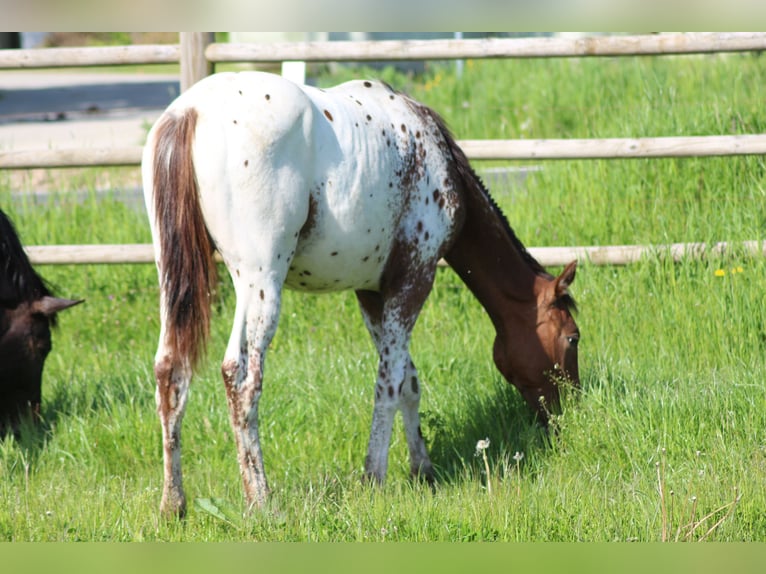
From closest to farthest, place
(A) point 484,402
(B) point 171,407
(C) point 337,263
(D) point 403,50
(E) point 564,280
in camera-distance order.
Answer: (B) point 171,407, (C) point 337,263, (E) point 564,280, (A) point 484,402, (D) point 403,50

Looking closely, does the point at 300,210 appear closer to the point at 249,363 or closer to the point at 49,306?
the point at 249,363

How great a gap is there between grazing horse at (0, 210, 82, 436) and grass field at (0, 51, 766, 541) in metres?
0.17

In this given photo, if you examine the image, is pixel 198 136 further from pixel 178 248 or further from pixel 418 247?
pixel 418 247

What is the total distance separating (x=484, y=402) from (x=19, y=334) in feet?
8.19

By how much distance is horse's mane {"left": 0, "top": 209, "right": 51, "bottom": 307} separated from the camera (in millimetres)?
5246

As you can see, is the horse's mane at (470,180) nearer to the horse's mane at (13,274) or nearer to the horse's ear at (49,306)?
the horse's ear at (49,306)

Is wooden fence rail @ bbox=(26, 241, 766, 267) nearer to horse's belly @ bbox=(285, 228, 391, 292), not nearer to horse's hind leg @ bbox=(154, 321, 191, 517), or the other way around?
horse's belly @ bbox=(285, 228, 391, 292)

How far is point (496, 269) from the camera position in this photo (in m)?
5.07

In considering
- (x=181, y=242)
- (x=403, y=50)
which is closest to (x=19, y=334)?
(x=181, y=242)

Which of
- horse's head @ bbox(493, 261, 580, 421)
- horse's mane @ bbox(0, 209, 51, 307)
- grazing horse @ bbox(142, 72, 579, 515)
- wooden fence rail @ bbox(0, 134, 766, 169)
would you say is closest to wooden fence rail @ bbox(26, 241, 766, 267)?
wooden fence rail @ bbox(0, 134, 766, 169)

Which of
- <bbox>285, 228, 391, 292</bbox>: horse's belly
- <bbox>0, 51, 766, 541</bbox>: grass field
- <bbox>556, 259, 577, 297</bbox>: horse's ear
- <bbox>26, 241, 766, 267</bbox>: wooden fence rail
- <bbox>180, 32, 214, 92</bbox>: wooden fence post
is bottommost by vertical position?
<bbox>0, 51, 766, 541</bbox>: grass field

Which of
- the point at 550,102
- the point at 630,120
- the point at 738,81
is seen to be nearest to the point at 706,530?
the point at 630,120

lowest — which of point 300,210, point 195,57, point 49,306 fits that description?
point 49,306

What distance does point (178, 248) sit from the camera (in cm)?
394
